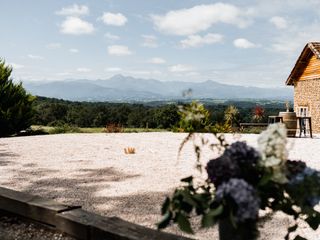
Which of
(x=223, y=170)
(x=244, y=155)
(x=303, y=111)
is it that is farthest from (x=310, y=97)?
(x=223, y=170)

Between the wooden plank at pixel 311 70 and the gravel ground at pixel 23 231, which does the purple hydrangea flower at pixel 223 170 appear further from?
the wooden plank at pixel 311 70

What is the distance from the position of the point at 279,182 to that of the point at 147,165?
677 cm

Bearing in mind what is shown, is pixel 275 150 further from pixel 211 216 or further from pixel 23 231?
pixel 23 231

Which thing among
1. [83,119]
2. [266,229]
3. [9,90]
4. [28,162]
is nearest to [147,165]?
[28,162]

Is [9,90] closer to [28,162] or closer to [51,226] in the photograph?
[28,162]

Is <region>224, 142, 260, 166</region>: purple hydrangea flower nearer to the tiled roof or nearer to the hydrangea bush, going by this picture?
the hydrangea bush

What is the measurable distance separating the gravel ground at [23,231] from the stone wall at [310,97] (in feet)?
67.6

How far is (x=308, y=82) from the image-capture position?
75.9 ft

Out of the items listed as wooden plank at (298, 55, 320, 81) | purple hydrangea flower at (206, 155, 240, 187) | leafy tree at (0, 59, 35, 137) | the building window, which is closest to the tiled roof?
wooden plank at (298, 55, 320, 81)

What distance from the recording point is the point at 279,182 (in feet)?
6.74

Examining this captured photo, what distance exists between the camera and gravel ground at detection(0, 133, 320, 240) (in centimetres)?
502

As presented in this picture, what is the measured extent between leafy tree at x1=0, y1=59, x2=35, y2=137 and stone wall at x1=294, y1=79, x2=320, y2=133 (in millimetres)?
15317

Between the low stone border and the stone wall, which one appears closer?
the low stone border

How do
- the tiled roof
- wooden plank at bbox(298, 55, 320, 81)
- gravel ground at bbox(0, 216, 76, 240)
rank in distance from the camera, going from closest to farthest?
gravel ground at bbox(0, 216, 76, 240) < the tiled roof < wooden plank at bbox(298, 55, 320, 81)
